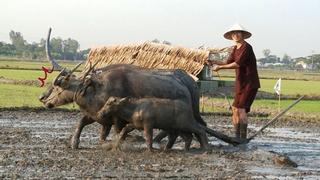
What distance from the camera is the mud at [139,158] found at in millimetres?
8430

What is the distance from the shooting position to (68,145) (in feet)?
36.7

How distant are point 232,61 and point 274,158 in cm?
277

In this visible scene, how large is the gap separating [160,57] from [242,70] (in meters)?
14.7

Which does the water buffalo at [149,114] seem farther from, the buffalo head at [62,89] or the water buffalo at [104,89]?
the buffalo head at [62,89]

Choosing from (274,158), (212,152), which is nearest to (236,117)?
(212,152)

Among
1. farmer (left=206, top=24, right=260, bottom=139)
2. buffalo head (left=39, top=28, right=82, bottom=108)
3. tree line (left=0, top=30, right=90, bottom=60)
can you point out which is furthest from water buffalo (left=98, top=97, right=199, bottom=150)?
tree line (left=0, top=30, right=90, bottom=60)

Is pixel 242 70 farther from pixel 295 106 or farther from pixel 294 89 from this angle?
pixel 294 89

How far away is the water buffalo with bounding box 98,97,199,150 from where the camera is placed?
34.4 feet

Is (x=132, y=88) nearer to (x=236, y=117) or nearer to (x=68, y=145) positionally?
(x=68, y=145)

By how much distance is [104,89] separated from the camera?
10906 millimetres

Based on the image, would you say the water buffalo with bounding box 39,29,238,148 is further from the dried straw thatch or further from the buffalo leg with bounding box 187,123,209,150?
the dried straw thatch

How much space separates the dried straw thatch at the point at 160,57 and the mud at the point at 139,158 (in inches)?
470

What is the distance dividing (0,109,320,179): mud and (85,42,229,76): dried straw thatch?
11928 mm

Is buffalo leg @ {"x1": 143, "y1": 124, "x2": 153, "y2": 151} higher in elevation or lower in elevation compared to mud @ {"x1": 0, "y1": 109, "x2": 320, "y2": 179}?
higher
